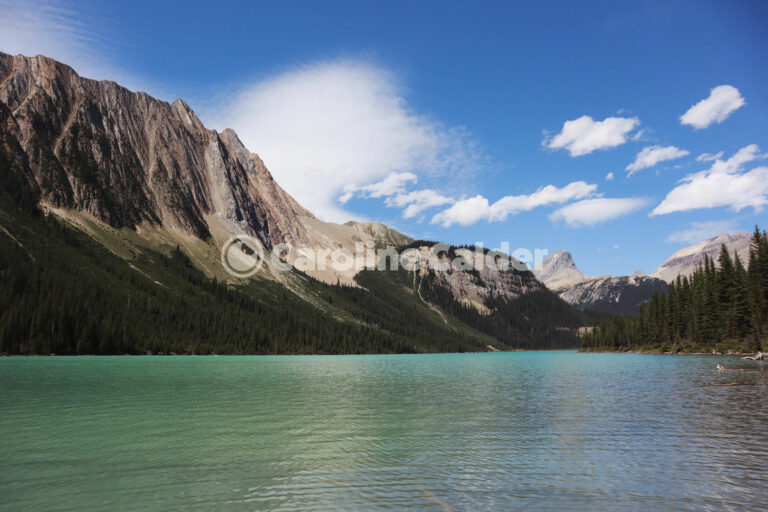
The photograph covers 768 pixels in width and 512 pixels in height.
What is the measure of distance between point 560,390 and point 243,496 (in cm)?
4344

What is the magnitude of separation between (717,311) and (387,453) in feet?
440

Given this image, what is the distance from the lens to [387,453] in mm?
24203

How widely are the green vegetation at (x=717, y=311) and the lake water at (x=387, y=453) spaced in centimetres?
8323

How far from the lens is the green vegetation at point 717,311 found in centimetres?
10975

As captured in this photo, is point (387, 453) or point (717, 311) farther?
point (717, 311)

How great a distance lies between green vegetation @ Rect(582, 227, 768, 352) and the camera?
10975 cm

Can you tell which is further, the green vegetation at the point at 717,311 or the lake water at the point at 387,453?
the green vegetation at the point at 717,311

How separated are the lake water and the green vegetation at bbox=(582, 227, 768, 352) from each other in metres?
83.2

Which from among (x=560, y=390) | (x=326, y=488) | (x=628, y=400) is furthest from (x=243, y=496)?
(x=560, y=390)

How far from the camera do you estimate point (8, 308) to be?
486 ft

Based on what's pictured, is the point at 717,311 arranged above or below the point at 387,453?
above

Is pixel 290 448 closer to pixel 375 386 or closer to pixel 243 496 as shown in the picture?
pixel 243 496

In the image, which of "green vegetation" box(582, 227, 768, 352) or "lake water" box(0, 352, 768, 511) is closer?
"lake water" box(0, 352, 768, 511)

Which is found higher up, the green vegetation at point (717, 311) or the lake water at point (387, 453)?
the green vegetation at point (717, 311)
